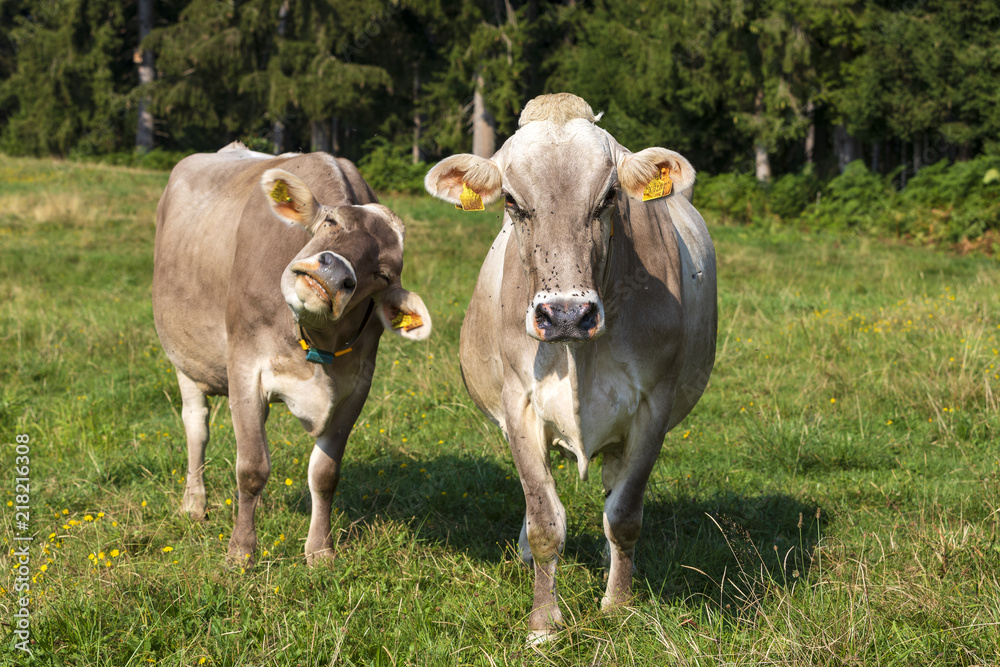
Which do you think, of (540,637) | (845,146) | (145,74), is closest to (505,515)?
(540,637)

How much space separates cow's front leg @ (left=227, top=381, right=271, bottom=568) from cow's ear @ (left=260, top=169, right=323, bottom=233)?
0.85 metres

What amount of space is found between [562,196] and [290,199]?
152 cm

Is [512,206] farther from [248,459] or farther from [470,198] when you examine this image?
[248,459]

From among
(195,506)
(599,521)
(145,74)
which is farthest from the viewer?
(145,74)

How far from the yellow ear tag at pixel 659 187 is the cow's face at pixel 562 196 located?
0.06 ft

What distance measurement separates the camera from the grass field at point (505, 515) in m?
3.20

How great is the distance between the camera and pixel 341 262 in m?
3.60

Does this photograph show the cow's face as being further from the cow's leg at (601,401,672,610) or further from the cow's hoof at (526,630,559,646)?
the cow's hoof at (526,630,559,646)

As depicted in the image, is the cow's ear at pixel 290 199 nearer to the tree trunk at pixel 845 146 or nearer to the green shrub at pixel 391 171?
the green shrub at pixel 391 171

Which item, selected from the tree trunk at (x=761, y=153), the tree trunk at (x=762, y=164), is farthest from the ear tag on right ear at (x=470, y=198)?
the tree trunk at (x=762, y=164)

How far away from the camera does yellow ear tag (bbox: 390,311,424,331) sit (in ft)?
12.8

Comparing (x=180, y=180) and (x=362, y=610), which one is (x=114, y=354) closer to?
(x=180, y=180)

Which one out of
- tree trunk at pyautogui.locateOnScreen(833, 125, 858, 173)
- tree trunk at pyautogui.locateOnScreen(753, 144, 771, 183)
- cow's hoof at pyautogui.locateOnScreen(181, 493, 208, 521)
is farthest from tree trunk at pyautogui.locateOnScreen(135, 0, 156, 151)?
cow's hoof at pyautogui.locateOnScreen(181, 493, 208, 521)

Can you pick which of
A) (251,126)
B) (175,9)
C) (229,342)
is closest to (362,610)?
(229,342)
